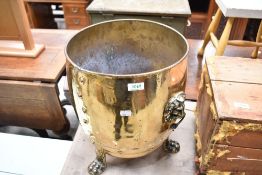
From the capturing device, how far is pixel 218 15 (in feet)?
4.12

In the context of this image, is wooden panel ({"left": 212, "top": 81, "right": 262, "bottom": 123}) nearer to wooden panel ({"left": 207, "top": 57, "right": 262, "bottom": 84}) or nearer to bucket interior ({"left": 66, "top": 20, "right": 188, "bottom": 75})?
wooden panel ({"left": 207, "top": 57, "right": 262, "bottom": 84})

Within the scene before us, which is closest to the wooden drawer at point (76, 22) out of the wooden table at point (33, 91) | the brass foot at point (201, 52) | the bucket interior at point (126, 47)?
the wooden table at point (33, 91)

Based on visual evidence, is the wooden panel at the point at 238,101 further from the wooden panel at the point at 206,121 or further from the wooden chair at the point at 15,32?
the wooden chair at the point at 15,32

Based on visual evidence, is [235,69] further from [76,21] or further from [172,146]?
[76,21]

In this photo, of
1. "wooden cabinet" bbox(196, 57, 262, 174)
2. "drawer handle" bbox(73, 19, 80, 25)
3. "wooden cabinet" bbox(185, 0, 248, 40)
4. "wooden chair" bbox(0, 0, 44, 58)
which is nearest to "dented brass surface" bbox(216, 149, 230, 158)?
"wooden cabinet" bbox(196, 57, 262, 174)

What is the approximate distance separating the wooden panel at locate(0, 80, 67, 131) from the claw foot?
14.0 inches

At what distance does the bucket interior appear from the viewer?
706 millimetres

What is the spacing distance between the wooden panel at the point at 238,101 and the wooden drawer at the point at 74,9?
6.02 ft

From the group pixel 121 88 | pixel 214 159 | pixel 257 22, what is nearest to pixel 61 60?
pixel 121 88

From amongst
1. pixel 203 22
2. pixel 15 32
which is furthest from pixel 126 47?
pixel 203 22

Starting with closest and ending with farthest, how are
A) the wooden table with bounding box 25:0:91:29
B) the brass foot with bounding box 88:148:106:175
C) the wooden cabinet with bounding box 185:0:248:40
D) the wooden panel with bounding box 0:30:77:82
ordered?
the brass foot with bounding box 88:148:106:175 < the wooden panel with bounding box 0:30:77:82 < the wooden cabinet with bounding box 185:0:248:40 < the wooden table with bounding box 25:0:91:29

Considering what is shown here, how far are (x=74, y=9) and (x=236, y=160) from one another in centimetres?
202

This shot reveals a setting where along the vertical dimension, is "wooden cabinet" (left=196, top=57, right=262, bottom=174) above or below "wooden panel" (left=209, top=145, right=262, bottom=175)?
above

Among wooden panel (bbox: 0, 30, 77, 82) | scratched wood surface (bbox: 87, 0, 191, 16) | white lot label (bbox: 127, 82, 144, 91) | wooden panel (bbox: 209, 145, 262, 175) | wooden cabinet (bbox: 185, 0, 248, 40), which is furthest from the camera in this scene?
wooden cabinet (bbox: 185, 0, 248, 40)
